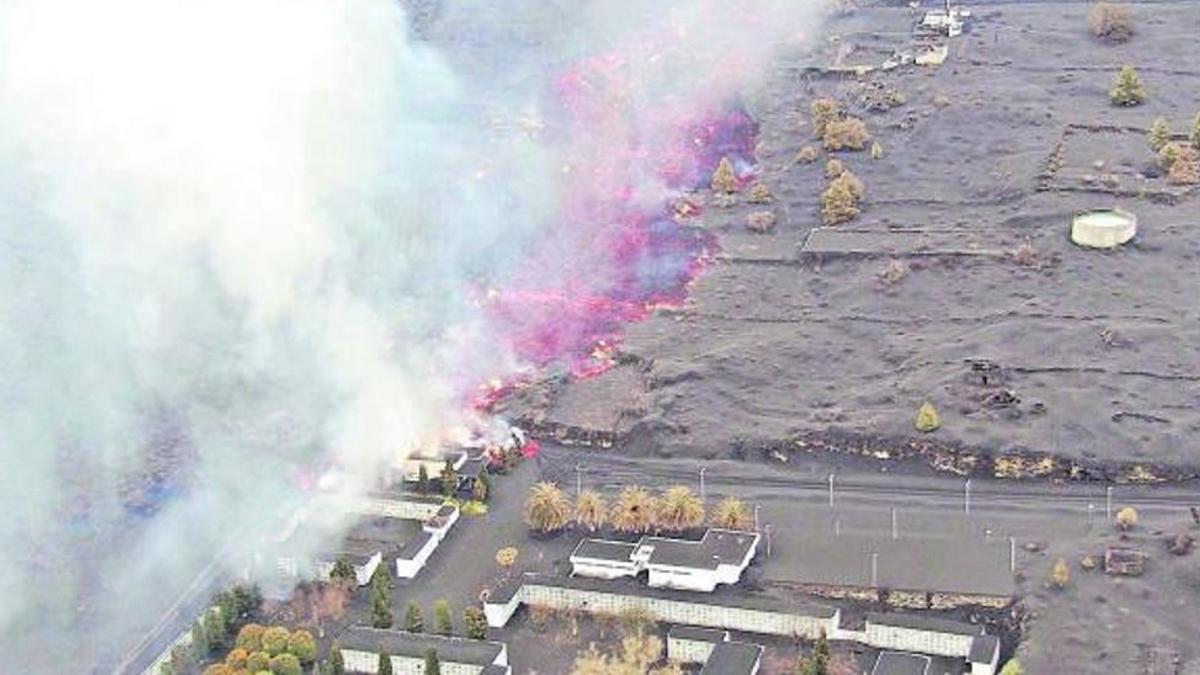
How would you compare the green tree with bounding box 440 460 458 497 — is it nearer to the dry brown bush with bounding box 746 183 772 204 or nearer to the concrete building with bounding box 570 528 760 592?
the concrete building with bounding box 570 528 760 592

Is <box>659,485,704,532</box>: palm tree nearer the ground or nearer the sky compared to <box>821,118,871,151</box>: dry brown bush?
nearer the ground

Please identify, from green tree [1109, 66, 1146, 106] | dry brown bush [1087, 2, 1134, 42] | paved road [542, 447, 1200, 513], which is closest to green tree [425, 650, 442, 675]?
paved road [542, 447, 1200, 513]

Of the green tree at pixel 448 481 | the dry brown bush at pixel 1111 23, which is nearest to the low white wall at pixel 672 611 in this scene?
the green tree at pixel 448 481

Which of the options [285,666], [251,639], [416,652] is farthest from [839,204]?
[285,666]

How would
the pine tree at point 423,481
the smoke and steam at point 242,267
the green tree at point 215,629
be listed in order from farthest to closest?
1. the smoke and steam at point 242,267
2. the pine tree at point 423,481
3. the green tree at point 215,629

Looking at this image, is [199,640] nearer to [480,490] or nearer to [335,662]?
[335,662]

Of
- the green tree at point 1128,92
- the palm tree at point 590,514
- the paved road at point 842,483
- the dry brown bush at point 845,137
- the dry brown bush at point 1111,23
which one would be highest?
the dry brown bush at point 1111,23

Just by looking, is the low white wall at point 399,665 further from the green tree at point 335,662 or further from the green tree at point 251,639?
the green tree at point 251,639
